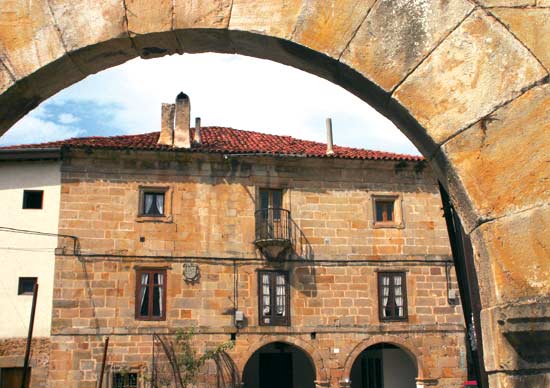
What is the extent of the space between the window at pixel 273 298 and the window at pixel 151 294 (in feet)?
9.70

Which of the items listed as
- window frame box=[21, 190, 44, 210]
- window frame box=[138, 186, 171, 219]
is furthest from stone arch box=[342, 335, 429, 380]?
window frame box=[21, 190, 44, 210]

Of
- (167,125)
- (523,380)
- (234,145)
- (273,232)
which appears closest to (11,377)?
(273,232)

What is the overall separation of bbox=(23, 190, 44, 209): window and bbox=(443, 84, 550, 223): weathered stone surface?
1992 cm

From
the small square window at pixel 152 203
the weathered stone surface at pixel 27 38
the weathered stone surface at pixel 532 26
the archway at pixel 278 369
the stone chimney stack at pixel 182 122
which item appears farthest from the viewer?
the archway at pixel 278 369

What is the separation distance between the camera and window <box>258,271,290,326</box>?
68.7 feet

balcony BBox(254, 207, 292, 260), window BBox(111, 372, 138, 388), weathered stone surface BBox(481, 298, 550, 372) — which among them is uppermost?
balcony BBox(254, 207, 292, 260)

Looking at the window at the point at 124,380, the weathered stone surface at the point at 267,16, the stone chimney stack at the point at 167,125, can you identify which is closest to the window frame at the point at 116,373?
the window at the point at 124,380

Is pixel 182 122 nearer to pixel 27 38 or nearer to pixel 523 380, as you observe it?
pixel 27 38

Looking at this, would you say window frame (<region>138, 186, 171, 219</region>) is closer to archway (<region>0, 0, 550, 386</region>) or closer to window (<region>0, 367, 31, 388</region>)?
window (<region>0, 367, 31, 388</region>)

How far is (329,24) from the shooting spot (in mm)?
2439

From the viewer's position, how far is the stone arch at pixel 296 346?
20562 millimetres

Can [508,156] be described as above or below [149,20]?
below

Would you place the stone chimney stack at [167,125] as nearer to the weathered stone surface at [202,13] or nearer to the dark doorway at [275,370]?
the dark doorway at [275,370]

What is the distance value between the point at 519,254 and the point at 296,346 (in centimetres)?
1919
